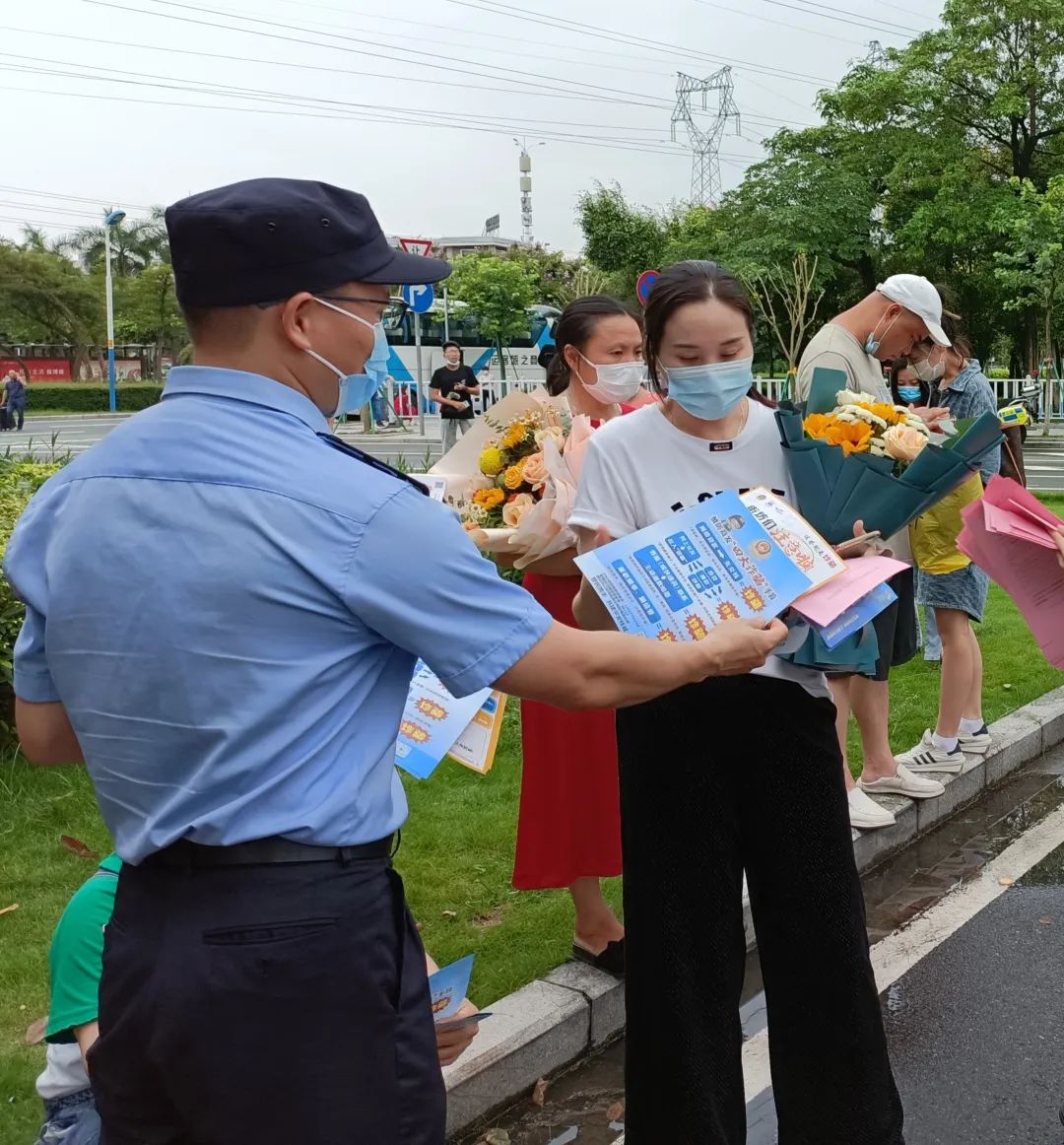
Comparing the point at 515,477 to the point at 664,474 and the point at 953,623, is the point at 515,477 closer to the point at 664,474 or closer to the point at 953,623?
the point at 664,474

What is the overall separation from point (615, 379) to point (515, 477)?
454mm

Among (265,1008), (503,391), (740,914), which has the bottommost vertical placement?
(740,914)

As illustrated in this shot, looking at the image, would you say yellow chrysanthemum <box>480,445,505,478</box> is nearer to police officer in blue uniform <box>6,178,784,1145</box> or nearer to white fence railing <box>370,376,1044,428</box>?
police officer in blue uniform <box>6,178,784,1145</box>

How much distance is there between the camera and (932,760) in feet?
16.3

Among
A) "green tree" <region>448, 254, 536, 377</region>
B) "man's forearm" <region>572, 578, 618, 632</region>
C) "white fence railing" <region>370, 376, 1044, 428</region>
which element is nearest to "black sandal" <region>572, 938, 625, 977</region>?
"man's forearm" <region>572, 578, 618, 632</region>

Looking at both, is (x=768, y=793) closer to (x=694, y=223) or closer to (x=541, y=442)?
(x=541, y=442)

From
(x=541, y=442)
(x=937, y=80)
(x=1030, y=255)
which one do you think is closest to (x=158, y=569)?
(x=541, y=442)

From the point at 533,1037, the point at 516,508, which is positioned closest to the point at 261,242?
the point at 516,508

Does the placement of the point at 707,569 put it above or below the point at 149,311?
below

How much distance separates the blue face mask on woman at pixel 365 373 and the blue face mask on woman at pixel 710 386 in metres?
0.81

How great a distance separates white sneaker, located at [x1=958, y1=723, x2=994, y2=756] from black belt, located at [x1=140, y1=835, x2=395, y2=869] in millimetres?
4285

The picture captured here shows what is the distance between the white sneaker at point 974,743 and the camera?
5.17 metres

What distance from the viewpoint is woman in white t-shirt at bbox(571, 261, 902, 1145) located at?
97.7 inches

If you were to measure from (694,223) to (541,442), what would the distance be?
38.5 meters
